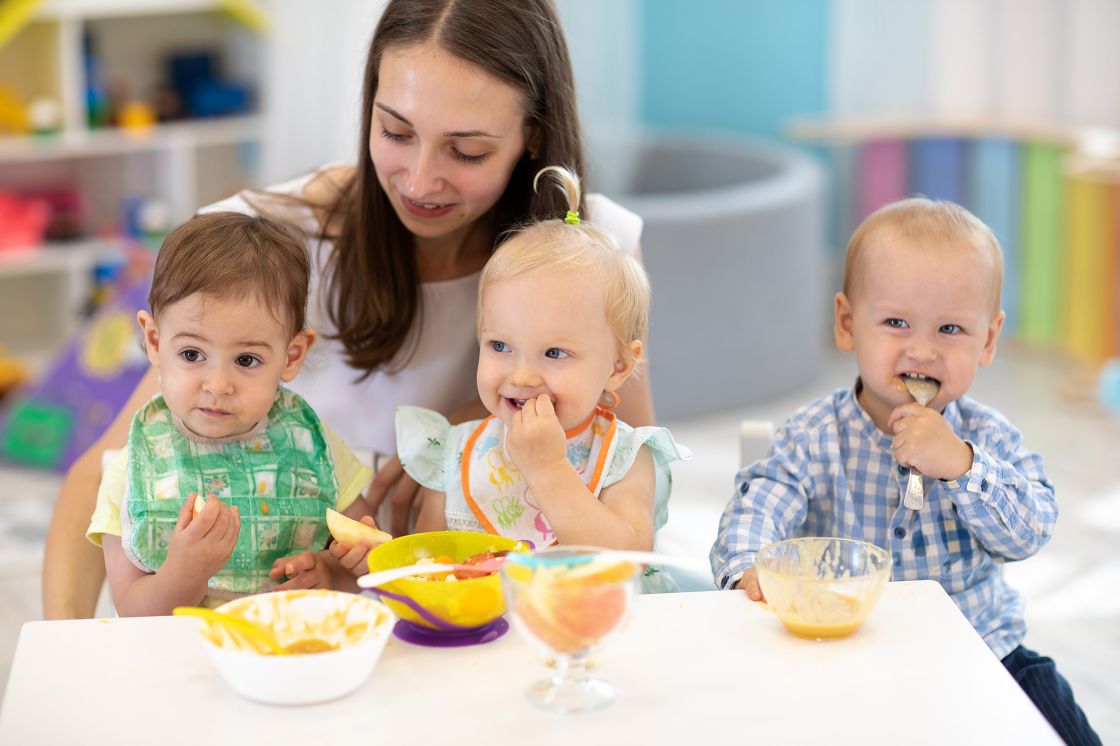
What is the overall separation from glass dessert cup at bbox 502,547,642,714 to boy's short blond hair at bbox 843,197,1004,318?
2.02ft

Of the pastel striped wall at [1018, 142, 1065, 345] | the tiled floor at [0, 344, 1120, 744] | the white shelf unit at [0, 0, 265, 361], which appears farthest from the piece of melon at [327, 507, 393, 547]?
the pastel striped wall at [1018, 142, 1065, 345]

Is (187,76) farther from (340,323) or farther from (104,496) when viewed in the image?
(104,496)

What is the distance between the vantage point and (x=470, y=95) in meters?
1.58

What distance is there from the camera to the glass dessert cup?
101 centimetres

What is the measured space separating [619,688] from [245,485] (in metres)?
0.55

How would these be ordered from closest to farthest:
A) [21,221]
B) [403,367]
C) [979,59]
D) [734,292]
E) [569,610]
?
[569,610], [403,367], [734,292], [21,221], [979,59]

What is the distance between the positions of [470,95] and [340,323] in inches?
14.1

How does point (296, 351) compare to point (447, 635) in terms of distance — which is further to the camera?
point (296, 351)

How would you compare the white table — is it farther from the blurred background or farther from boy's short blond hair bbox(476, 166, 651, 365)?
the blurred background

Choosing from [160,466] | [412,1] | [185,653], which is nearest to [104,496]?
[160,466]

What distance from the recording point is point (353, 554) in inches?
51.9

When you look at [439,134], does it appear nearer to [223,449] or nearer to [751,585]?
[223,449]

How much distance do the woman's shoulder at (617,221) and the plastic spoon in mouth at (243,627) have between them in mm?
843

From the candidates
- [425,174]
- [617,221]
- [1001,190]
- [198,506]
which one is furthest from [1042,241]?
[198,506]
